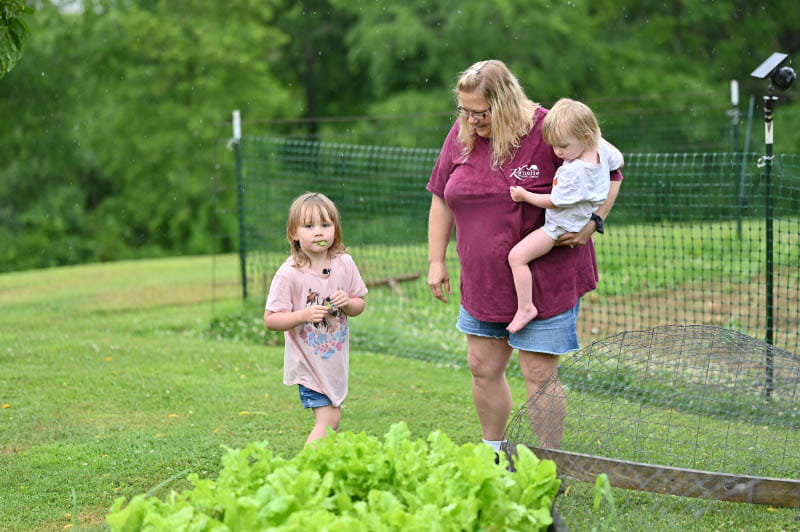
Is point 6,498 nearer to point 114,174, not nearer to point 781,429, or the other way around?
point 781,429

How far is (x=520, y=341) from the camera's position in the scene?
13.3ft

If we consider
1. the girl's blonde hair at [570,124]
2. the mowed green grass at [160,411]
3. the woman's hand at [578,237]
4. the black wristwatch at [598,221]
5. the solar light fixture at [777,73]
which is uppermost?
the solar light fixture at [777,73]

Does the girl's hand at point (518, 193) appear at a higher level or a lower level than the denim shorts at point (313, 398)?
higher

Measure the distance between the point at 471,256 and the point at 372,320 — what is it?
17.5ft

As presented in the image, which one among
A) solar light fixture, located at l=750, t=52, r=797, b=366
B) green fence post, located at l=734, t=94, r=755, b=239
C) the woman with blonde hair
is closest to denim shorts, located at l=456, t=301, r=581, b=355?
the woman with blonde hair

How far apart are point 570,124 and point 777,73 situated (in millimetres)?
2679

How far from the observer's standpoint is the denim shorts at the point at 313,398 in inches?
168

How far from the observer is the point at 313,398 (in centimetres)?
427

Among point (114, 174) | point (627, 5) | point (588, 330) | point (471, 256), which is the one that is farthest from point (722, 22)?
point (471, 256)

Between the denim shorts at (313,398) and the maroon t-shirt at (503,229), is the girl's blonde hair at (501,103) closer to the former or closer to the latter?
the maroon t-shirt at (503,229)

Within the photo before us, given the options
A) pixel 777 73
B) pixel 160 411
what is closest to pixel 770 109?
pixel 777 73

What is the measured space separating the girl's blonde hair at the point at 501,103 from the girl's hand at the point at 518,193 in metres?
0.14

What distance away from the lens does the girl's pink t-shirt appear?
4.23 meters

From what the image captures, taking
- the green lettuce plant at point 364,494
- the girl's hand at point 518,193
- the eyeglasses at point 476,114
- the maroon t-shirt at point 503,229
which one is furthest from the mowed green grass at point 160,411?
the eyeglasses at point 476,114
